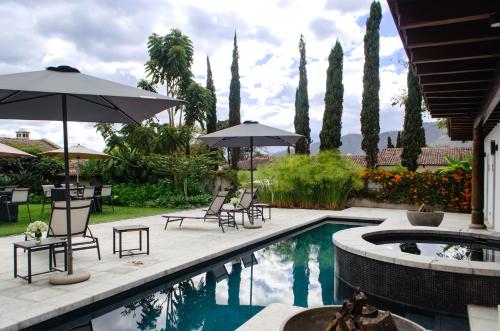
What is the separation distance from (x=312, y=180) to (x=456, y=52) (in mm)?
10814

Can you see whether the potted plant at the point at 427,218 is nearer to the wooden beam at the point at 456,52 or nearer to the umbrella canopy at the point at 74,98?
the wooden beam at the point at 456,52

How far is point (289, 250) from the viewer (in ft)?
28.7

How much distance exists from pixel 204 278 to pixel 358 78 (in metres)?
17.1

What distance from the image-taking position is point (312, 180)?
47.9 feet

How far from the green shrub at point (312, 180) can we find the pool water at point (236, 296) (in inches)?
263

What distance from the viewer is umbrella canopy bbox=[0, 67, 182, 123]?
4.66 metres

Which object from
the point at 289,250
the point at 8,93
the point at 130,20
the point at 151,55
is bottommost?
the point at 289,250

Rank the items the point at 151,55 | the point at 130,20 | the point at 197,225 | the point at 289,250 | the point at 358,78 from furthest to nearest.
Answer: the point at 358,78
the point at 151,55
the point at 197,225
the point at 130,20
the point at 289,250

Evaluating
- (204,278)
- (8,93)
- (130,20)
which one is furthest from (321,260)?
(130,20)

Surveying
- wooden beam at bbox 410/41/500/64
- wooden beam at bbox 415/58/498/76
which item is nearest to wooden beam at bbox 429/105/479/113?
wooden beam at bbox 415/58/498/76

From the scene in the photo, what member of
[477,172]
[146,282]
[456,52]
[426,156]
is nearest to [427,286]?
[456,52]

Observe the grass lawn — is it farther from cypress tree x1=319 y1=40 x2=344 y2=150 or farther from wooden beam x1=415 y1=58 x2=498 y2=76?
cypress tree x1=319 y1=40 x2=344 y2=150

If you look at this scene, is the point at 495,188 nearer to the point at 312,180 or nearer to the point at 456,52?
the point at 312,180

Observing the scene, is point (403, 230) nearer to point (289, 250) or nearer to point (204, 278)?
point (289, 250)
